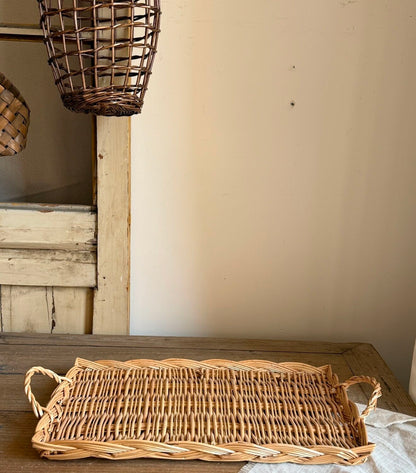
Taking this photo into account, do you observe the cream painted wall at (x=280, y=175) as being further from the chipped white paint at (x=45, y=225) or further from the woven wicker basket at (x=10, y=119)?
the woven wicker basket at (x=10, y=119)

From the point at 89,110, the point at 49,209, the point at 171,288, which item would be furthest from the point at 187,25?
the point at 171,288

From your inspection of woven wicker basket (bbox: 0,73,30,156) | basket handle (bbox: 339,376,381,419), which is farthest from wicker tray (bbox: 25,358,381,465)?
woven wicker basket (bbox: 0,73,30,156)

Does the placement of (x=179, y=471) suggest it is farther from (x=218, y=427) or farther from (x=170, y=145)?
(x=170, y=145)

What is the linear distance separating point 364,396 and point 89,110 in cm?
76

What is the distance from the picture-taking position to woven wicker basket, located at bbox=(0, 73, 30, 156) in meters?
1.02

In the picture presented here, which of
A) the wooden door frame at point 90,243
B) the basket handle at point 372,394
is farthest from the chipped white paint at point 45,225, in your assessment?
the basket handle at point 372,394

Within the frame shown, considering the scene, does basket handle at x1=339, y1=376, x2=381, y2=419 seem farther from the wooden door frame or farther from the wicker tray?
the wooden door frame

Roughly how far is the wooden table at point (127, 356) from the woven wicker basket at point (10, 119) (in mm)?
438

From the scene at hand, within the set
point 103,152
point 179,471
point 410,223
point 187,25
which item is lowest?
point 179,471

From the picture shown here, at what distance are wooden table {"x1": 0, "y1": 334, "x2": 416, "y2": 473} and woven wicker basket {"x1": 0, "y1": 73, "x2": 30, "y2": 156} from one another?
44cm

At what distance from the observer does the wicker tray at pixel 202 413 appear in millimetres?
793

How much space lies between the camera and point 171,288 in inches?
52.9

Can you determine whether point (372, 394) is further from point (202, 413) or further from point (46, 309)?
point (46, 309)

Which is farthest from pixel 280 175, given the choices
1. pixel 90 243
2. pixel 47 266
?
pixel 47 266
